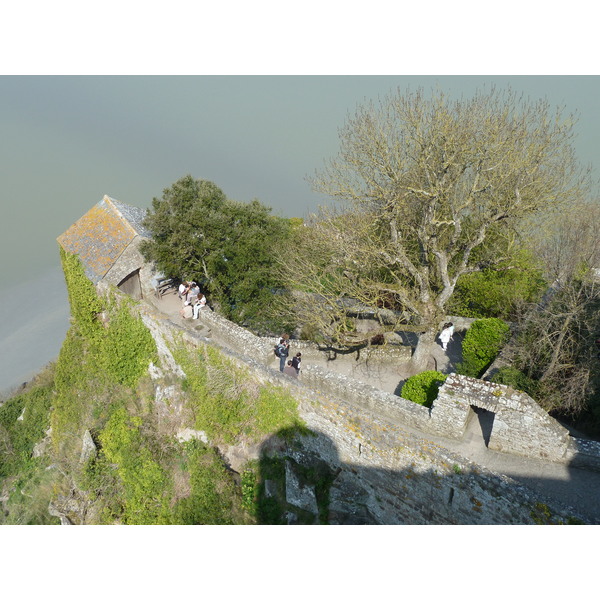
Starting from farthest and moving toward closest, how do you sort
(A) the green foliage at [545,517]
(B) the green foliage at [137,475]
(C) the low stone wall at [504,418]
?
1. (B) the green foliage at [137,475]
2. (C) the low stone wall at [504,418]
3. (A) the green foliage at [545,517]

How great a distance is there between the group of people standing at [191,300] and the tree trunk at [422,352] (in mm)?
7623

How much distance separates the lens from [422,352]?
12242mm

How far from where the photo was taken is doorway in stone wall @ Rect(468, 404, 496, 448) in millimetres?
9171

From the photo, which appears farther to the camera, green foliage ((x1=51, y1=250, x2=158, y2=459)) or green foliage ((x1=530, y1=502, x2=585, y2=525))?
green foliage ((x1=51, y1=250, x2=158, y2=459))

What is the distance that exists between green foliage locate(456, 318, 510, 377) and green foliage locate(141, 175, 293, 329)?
22.5 ft

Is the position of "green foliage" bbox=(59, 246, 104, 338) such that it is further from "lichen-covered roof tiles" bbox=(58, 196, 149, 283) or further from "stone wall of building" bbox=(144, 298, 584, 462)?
"stone wall of building" bbox=(144, 298, 584, 462)

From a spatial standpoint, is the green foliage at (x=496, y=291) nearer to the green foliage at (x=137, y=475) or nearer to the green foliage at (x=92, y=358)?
the green foliage at (x=137, y=475)

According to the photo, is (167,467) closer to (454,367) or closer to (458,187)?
(454,367)

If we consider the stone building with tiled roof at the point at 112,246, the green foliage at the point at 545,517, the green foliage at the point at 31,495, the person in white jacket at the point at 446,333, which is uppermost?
the stone building with tiled roof at the point at 112,246

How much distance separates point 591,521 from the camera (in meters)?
6.45

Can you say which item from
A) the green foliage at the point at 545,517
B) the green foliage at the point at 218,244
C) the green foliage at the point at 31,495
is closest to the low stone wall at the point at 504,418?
the green foliage at the point at 545,517

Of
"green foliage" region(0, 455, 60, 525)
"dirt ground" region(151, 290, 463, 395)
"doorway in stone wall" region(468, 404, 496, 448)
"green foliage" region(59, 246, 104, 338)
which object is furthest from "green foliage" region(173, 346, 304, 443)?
"green foliage" region(0, 455, 60, 525)

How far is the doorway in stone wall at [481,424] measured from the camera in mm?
9171

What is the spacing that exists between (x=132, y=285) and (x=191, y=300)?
2.95 metres
